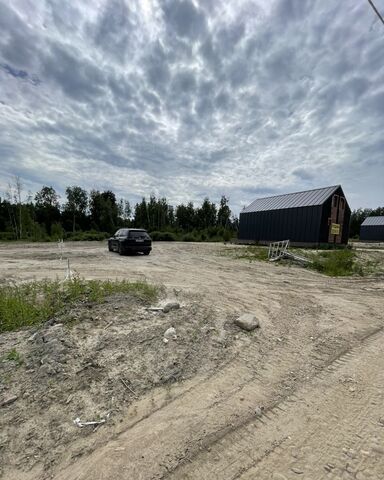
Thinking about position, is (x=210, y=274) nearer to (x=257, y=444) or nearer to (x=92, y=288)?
(x=92, y=288)

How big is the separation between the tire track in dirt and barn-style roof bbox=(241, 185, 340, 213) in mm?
26086

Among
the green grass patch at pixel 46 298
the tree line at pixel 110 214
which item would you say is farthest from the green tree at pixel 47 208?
the green grass patch at pixel 46 298

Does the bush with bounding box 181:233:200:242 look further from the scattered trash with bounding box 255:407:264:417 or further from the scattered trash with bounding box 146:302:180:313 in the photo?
the scattered trash with bounding box 255:407:264:417

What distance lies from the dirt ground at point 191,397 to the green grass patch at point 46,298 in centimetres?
41

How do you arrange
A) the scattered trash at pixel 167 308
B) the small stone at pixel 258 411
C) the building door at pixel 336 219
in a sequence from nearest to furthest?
the small stone at pixel 258 411
the scattered trash at pixel 167 308
the building door at pixel 336 219

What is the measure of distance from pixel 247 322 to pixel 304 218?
82.0ft

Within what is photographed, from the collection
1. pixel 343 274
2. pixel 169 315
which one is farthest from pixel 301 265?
pixel 169 315

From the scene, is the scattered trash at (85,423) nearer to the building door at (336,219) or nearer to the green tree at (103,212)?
the building door at (336,219)

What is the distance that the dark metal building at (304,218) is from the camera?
84.5ft

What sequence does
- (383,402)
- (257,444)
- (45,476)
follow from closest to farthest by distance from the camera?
(45,476) → (257,444) → (383,402)

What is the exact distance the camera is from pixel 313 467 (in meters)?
2.00

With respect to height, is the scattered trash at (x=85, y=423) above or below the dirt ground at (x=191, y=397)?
below

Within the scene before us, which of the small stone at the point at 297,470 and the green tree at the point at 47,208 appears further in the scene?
the green tree at the point at 47,208

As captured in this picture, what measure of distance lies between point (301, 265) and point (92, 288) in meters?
11.4
